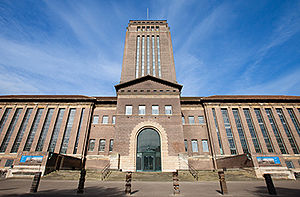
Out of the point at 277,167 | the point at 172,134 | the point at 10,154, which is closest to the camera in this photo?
the point at 277,167

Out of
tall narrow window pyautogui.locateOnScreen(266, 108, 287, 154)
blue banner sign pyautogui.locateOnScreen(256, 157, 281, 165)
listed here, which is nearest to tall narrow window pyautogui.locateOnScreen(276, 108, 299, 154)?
tall narrow window pyautogui.locateOnScreen(266, 108, 287, 154)

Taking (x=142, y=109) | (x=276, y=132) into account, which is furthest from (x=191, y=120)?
(x=276, y=132)

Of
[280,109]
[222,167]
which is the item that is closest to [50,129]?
[222,167]

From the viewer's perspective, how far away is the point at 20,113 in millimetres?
27422

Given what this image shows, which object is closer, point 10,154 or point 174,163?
point 174,163

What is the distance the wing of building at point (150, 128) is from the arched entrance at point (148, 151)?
12 centimetres

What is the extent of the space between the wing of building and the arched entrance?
0.41 feet

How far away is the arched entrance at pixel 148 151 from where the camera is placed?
68.2 feet

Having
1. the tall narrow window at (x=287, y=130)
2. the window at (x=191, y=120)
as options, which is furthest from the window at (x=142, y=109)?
the tall narrow window at (x=287, y=130)

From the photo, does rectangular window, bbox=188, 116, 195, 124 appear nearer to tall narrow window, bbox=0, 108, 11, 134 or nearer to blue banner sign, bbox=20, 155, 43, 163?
blue banner sign, bbox=20, 155, 43, 163

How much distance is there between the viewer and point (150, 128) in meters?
22.6

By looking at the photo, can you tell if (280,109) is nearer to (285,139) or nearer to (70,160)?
(285,139)

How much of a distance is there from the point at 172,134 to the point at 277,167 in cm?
1187

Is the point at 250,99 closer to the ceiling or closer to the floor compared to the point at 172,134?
closer to the ceiling
